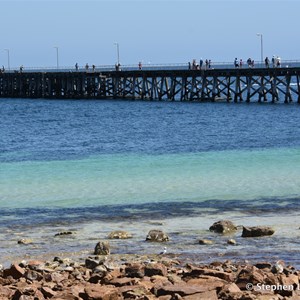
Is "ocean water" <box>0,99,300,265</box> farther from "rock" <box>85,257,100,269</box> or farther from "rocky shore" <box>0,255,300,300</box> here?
"rocky shore" <box>0,255,300,300</box>

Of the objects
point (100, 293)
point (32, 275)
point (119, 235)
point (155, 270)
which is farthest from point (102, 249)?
point (100, 293)

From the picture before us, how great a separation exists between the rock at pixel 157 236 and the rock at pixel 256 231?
1.33 metres

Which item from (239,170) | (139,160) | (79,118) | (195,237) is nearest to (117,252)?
(195,237)

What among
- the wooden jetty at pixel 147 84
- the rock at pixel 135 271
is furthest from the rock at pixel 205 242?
the wooden jetty at pixel 147 84

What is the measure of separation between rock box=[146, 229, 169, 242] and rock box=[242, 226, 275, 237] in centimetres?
133

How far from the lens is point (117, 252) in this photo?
15.3m

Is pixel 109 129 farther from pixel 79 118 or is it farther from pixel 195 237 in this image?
pixel 195 237

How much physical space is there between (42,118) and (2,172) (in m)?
30.9

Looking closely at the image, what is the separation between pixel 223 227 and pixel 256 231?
0.67 m

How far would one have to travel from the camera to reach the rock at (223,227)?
16844mm

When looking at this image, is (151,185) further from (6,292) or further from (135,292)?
(135,292)

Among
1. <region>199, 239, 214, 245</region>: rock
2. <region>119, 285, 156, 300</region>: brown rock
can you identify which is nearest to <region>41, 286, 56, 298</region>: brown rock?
<region>119, 285, 156, 300</region>: brown rock

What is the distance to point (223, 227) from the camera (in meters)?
16.8

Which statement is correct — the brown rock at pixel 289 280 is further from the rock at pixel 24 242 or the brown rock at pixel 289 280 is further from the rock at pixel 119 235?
the rock at pixel 24 242
